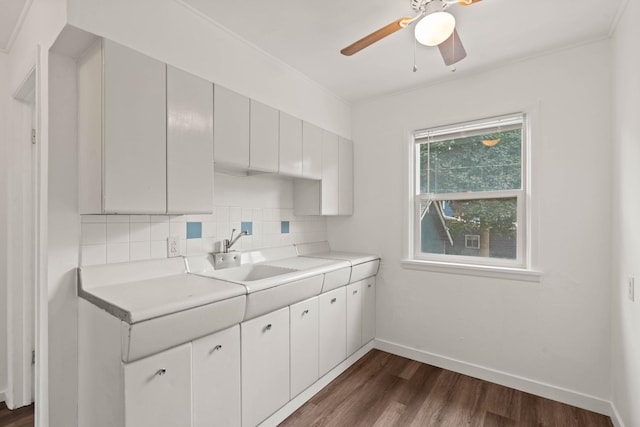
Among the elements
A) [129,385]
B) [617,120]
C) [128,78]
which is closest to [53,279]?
[129,385]

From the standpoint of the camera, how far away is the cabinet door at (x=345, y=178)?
304 cm

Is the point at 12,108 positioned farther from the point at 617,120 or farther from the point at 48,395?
the point at 617,120

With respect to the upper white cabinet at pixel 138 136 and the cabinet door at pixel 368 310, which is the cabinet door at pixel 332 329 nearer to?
the cabinet door at pixel 368 310

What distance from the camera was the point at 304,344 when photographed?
7.02ft

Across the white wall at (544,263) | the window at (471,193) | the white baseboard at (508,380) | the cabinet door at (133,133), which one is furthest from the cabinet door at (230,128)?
the white baseboard at (508,380)

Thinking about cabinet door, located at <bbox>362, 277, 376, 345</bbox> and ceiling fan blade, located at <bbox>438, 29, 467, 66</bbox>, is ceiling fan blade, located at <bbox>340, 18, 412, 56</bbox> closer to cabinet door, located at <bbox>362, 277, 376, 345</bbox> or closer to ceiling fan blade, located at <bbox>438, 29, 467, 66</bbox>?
ceiling fan blade, located at <bbox>438, 29, 467, 66</bbox>

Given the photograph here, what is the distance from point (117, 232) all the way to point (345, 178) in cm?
198

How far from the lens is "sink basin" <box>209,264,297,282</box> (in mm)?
2219

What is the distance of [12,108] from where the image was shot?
2.12m

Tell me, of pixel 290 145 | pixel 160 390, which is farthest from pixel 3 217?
pixel 290 145

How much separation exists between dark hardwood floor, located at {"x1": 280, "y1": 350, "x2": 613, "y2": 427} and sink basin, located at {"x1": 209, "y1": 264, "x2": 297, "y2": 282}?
918 mm

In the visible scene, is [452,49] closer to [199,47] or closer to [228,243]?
[199,47]

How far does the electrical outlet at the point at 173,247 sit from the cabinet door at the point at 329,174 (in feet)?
4.05

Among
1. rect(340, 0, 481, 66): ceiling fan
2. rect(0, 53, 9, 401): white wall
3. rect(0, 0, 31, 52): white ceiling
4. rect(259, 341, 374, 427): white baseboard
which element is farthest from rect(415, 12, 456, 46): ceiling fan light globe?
rect(0, 53, 9, 401): white wall
